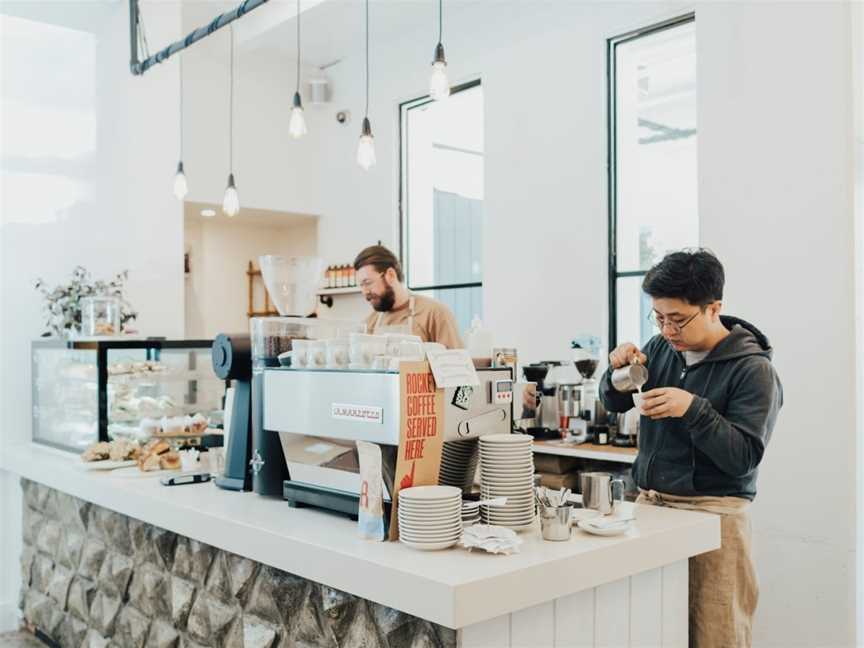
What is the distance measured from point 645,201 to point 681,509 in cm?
289

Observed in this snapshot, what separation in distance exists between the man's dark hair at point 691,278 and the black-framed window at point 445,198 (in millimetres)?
3560

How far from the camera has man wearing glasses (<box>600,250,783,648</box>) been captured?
211 cm

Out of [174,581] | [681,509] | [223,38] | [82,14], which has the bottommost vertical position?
[174,581]

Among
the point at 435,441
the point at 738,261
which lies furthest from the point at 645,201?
the point at 435,441

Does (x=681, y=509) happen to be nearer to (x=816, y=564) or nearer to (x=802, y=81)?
(x=816, y=564)

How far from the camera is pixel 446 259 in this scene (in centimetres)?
616

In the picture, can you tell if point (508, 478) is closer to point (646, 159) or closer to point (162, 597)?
point (162, 597)

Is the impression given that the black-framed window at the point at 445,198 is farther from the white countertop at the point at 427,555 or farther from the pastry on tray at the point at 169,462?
the white countertop at the point at 427,555

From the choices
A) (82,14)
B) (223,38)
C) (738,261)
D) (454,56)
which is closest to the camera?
(738,261)

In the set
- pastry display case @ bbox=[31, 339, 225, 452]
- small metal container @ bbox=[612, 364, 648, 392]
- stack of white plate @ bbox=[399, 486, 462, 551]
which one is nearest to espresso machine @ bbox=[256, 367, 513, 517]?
stack of white plate @ bbox=[399, 486, 462, 551]

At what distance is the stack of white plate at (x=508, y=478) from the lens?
1.97 metres

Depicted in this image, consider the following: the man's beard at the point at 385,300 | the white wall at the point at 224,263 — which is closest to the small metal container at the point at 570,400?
the man's beard at the point at 385,300

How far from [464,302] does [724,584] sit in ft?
12.8

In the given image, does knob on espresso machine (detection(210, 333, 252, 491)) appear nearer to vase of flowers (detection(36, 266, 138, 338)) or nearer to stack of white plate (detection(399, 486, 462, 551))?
stack of white plate (detection(399, 486, 462, 551))
